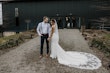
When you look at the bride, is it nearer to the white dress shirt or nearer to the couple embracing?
the couple embracing

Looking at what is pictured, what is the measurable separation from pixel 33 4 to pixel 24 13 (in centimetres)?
195

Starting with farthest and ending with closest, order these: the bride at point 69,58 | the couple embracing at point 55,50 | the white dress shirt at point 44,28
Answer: the white dress shirt at point 44,28 < the couple embracing at point 55,50 < the bride at point 69,58

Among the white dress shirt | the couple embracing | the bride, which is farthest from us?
the white dress shirt

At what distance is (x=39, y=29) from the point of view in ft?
41.0

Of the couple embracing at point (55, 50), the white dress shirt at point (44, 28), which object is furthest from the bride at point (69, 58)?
the white dress shirt at point (44, 28)

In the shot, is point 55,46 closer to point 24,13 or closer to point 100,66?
point 100,66

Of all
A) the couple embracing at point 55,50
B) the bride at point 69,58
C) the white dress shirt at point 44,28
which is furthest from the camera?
the white dress shirt at point 44,28

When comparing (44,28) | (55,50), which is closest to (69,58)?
(55,50)

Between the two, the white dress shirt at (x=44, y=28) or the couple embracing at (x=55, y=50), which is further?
the white dress shirt at (x=44, y=28)

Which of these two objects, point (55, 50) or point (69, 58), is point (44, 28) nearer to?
point (55, 50)

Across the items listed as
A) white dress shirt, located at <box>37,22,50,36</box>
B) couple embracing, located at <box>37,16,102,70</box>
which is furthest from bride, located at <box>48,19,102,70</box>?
white dress shirt, located at <box>37,22,50,36</box>

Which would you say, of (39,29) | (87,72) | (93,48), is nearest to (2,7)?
(93,48)

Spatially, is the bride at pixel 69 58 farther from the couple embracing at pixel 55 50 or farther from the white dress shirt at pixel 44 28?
the white dress shirt at pixel 44 28

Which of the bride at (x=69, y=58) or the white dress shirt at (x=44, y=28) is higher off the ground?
the white dress shirt at (x=44, y=28)
